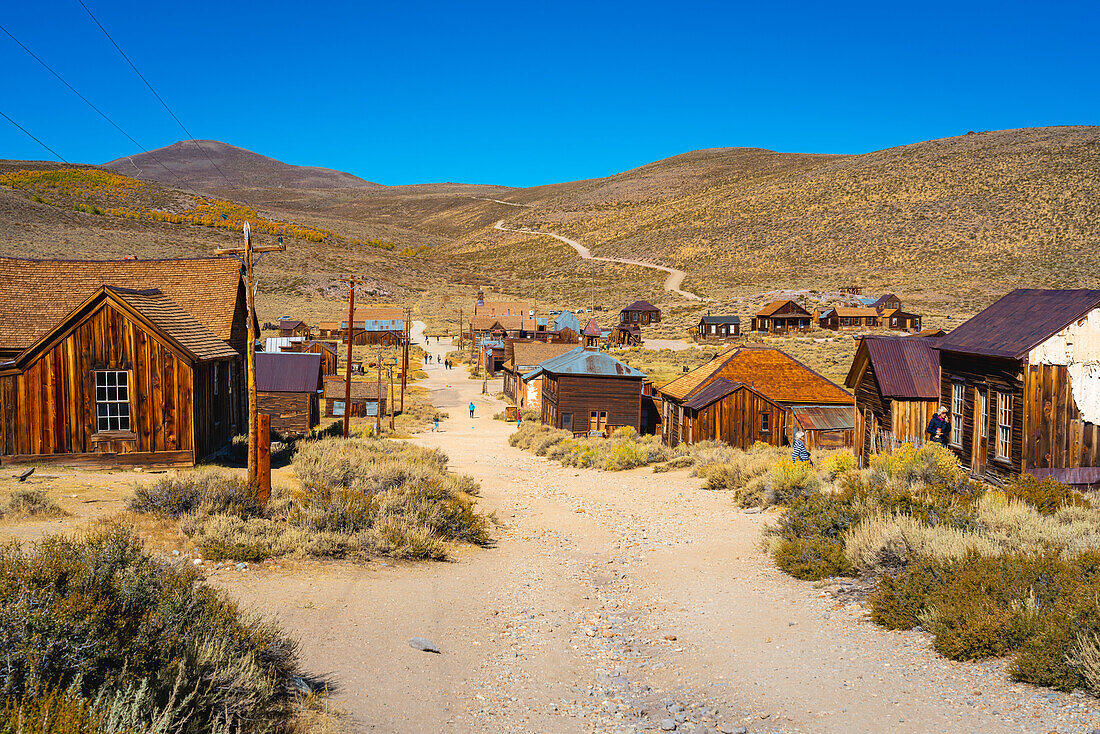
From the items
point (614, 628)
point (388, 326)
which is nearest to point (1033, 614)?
point (614, 628)

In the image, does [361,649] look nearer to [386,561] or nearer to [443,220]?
[386,561]

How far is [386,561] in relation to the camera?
10.6 meters

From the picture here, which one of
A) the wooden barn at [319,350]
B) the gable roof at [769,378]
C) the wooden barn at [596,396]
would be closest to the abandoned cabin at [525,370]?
the wooden barn at [596,396]

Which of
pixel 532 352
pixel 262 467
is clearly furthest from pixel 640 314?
pixel 262 467

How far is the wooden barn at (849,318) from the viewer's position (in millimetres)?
72125

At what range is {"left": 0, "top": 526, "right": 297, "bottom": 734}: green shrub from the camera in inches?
160

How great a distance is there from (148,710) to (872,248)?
358ft

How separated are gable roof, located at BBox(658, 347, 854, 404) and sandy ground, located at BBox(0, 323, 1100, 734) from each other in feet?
45.7

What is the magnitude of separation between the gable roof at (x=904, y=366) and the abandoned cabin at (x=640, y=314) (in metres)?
60.8

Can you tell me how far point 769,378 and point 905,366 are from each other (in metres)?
7.79

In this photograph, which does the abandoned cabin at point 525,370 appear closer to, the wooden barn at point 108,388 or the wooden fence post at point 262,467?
the wooden barn at point 108,388

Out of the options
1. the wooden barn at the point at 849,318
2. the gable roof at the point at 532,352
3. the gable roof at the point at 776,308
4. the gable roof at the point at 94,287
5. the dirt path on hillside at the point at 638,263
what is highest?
the dirt path on hillside at the point at 638,263

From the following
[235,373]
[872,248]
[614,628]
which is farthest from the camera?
[872,248]

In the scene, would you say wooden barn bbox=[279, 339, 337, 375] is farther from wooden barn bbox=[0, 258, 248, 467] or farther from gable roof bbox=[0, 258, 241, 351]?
wooden barn bbox=[0, 258, 248, 467]
